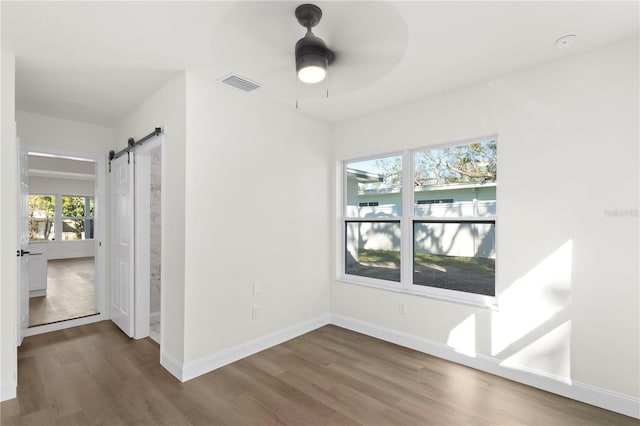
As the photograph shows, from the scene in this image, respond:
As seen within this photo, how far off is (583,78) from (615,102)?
0.29 meters

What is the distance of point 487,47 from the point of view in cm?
235

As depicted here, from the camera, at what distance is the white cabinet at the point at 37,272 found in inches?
205

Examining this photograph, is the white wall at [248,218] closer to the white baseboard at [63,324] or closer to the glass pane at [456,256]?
the glass pane at [456,256]

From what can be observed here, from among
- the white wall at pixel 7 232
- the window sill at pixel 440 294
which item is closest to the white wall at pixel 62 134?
the white wall at pixel 7 232

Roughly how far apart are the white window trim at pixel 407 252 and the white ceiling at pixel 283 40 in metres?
0.76

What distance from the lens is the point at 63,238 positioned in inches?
390

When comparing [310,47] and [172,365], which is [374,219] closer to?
[310,47]

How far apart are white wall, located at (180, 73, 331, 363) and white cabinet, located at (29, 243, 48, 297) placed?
4.39 meters

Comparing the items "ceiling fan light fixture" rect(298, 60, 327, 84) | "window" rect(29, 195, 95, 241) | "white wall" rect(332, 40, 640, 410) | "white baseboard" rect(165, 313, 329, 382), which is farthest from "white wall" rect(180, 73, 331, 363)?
"window" rect(29, 195, 95, 241)

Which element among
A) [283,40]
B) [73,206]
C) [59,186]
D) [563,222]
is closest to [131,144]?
[283,40]

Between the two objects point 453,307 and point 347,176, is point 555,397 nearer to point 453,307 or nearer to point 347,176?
point 453,307

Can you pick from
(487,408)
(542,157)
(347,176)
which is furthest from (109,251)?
Result: (542,157)

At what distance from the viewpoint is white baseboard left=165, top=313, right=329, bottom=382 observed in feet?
8.82

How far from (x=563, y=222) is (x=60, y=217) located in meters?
12.4
